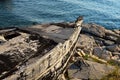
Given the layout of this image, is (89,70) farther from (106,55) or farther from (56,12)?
(56,12)

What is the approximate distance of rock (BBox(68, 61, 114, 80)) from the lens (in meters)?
10.1

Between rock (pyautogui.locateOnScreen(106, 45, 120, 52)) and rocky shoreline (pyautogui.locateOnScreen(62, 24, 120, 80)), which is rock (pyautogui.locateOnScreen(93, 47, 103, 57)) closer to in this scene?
rocky shoreline (pyautogui.locateOnScreen(62, 24, 120, 80))

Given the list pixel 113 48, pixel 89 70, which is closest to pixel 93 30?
pixel 113 48

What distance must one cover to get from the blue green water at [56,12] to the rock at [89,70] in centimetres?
858

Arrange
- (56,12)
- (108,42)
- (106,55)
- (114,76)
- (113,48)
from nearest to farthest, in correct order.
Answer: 1. (114,76)
2. (106,55)
3. (113,48)
4. (108,42)
5. (56,12)

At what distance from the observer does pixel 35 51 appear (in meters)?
7.95

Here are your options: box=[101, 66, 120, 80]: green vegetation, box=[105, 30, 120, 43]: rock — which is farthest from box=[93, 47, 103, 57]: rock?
box=[105, 30, 120, 43]: rock

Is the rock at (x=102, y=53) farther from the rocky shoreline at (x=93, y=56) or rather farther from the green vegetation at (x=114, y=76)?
the green vegetation at (x=114, y=76)

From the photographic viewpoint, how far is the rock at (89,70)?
10.1m

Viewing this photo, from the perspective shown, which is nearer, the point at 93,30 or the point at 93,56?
the point at 93,56

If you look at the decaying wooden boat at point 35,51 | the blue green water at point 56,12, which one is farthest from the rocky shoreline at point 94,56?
the blue green water at point 56,12

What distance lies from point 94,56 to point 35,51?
542cm

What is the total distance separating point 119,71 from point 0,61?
5729 millimetres

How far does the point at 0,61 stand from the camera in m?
6.92
